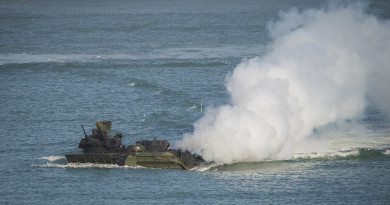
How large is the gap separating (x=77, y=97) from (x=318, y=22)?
128 ft

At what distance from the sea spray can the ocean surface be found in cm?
223

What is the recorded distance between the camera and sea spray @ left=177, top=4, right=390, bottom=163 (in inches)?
2672

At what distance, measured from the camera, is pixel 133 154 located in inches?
2601

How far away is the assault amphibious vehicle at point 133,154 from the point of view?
215ft

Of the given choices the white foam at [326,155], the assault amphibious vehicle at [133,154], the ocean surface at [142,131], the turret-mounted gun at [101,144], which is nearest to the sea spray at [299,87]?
the white foam at [326,155]

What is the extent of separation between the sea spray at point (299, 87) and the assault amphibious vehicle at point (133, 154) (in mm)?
2565

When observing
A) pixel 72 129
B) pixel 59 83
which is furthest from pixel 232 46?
pixel 72 129

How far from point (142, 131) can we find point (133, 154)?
1695cm

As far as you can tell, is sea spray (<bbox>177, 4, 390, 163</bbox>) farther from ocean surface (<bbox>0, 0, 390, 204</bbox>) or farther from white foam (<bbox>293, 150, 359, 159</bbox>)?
ocean surface (<bbox>0, 0, 390, 204</bbox>)

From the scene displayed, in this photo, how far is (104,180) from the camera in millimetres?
62969

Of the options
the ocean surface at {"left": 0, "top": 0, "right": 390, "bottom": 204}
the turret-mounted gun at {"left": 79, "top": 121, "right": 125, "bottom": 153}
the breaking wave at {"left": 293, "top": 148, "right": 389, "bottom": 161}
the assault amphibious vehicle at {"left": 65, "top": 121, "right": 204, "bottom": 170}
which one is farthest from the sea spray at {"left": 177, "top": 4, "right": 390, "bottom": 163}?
the turret-mounted gun at {"left": 79, "top": 121, "right": 125, "bottom": 153}

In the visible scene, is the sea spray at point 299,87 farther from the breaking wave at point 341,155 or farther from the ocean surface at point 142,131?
the ocean surface at point 142,131

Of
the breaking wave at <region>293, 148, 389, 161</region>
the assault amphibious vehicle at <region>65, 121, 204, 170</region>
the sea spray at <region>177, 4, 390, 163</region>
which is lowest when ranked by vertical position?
the breaking wave at <region>293, 148, 389, 161</region>

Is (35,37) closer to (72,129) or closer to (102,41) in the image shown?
(102,41)
